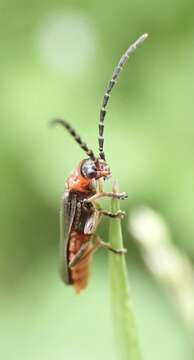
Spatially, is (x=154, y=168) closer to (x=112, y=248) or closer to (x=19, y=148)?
(x=19, y=148)

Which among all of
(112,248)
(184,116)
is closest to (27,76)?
(184,116)

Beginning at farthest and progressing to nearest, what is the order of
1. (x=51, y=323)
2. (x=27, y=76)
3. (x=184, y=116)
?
1. (x=27, y=76)
2. (x=184, y=116)
3. (x=51, y=323)

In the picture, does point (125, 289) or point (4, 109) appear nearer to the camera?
point (125, 289)

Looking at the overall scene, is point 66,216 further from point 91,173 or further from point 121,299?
point 121,299

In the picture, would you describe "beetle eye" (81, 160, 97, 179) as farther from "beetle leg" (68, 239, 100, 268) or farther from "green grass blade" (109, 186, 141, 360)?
"green grass blade" (109, 186, 141, 360)

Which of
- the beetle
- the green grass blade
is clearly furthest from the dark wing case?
the green grass blade

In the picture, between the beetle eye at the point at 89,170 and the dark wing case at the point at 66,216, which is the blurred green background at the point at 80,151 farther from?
the beetle eye at the point at 89,170

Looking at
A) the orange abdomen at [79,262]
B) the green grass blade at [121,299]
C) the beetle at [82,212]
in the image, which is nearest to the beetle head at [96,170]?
the beetle at [82,212]
